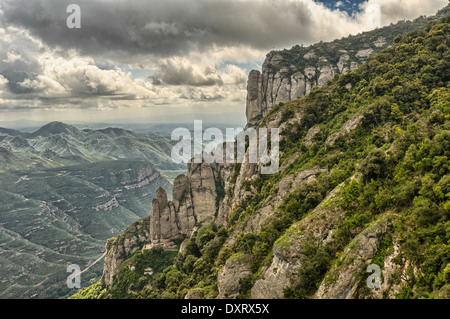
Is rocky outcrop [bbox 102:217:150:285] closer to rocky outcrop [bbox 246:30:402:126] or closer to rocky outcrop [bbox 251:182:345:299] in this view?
rocky outcrop [bbox 246:30:402:126]

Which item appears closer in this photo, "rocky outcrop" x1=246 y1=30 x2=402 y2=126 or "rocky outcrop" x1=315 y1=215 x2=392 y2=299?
"rocky outcrop" x1=315 y1=215 x2=392 y2=299

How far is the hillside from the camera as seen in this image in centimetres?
2519

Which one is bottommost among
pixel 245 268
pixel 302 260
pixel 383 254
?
pixel 245 268

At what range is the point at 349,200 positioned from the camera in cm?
3434

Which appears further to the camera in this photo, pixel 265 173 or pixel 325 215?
pixel 265 173

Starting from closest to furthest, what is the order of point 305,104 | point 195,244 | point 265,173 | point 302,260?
point 302,260, point 265,173, point 305,104, point 195,244

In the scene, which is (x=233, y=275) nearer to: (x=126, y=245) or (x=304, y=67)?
(x=126, y=245)

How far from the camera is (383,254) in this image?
2600 centimetres

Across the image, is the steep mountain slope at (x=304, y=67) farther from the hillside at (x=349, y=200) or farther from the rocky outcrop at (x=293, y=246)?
the rocky outcrop at (x=293, y=246)

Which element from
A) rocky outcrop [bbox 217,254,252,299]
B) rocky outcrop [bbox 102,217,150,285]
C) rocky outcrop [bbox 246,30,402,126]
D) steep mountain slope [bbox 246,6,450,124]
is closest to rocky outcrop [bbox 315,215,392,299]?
rocky outcrop [bbox 217,254,252,299]

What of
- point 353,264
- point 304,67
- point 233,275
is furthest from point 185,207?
point 304,67

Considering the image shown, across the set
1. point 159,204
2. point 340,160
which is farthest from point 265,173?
point 159,204
